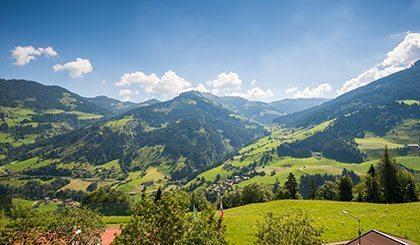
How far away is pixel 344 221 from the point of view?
40531 mm

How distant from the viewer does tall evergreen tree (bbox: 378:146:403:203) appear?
64188 mm

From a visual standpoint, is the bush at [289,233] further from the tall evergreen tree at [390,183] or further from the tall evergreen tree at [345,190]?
the tall evergreen tree at [345,190]

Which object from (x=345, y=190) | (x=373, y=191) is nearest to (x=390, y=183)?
(x=373, y=191)

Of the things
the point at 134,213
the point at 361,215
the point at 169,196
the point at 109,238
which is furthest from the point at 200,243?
the point at 361,215

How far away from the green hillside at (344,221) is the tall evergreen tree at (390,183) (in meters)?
20.1

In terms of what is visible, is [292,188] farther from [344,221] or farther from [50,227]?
[50,227]

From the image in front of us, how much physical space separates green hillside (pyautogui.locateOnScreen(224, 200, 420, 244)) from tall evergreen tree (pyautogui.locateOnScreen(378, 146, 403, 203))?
793 inches

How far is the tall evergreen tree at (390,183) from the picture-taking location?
64188mm

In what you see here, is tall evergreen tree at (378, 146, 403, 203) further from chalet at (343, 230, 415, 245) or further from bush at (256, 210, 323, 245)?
bush at (256, 210, 323, 245)

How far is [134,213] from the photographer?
1727 cm

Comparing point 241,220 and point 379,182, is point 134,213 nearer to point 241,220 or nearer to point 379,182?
point 241,220

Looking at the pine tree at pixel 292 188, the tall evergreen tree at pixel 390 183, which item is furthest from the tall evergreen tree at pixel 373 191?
the pine tree at pixel 292 188

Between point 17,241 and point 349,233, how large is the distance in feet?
128

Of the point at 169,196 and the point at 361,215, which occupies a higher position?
the point at 169,196
